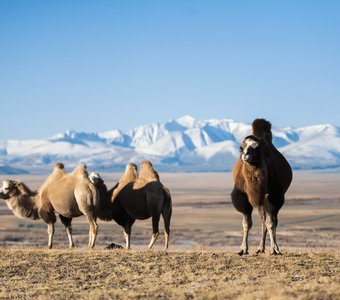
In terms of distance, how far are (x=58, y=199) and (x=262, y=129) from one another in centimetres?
767

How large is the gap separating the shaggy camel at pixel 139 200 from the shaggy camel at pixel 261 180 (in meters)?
4.54

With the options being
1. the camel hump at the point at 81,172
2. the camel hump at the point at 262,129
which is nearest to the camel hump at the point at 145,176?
the camel hump at the point at 81,172

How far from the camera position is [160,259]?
15617 millimetres

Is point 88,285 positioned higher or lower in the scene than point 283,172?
lower

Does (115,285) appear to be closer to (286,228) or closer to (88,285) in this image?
(88,285)

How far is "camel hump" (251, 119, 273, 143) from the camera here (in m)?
16.5

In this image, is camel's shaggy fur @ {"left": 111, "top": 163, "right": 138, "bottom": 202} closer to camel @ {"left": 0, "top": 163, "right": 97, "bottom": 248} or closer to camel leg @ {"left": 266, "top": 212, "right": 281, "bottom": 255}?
camel @ {"left": 0, "top": 163, "right": 97, "bottom": 248}

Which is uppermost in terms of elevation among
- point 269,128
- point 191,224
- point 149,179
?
point 269,128

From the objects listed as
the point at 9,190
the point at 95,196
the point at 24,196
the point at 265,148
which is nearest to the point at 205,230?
the point at 9,190

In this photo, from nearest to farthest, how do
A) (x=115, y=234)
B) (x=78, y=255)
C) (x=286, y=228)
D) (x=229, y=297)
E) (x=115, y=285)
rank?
(x=229, y=297), (x=115, y=285), (x=78, y=255), (x=115, y=234), (x=286, y=228)

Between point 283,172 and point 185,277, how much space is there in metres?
4.44

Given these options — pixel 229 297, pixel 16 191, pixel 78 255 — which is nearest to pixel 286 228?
pixel 16 191

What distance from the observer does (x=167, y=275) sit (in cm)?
1343

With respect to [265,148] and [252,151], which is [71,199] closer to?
[265,148]
